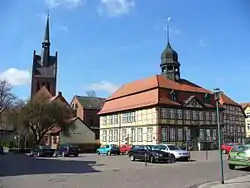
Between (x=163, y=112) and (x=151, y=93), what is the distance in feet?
14.2

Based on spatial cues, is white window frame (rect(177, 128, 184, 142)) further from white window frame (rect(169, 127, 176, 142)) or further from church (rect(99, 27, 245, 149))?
white window frame (rect(169, 127, 176, 142))

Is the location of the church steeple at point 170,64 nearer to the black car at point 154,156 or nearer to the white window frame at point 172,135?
the white window frame at point 172,135

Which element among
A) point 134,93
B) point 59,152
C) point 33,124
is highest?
point 134,93

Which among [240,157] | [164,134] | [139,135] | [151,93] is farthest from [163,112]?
[240,157]

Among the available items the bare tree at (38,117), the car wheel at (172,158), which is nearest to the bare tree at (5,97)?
the bare tree at (38,117)

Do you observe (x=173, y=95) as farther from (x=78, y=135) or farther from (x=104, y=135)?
(x=78, y=135)

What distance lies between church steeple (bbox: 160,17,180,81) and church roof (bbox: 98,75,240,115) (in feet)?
5.25

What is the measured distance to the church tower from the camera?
10569cm

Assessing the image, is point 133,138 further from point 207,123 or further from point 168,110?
point 207,123

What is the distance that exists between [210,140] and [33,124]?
31096mm

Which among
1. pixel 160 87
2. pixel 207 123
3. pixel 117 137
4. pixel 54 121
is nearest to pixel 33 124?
pixel 54 121

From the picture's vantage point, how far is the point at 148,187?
13.5 m

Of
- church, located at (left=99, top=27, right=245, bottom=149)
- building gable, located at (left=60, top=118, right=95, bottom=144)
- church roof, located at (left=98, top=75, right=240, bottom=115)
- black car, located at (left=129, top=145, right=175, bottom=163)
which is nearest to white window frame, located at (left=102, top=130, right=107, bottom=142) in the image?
church, located at (left=99, top=27, right=245, bottom=149)

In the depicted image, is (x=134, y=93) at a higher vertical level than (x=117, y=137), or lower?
higher
